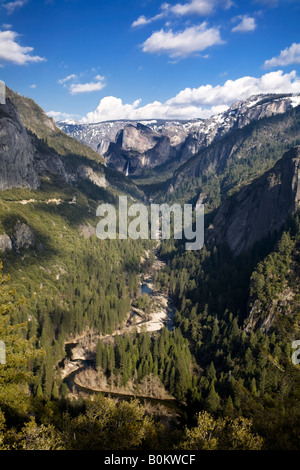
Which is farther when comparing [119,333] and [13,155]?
[13,155]

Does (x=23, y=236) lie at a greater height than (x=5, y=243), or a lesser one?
greater

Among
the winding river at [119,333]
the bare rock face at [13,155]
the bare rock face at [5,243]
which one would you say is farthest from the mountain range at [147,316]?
the bare rock face at [13,155]

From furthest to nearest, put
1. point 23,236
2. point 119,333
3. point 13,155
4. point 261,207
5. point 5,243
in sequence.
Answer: point 13,155 < point 261,207 < point 23,236 < point 5,243 < point 119,333

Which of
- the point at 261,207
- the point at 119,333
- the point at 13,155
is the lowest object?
the point at 119,333

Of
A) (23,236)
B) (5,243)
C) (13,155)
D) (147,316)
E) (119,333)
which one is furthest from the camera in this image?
(13,155)

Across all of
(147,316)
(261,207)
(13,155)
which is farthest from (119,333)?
(13,155)

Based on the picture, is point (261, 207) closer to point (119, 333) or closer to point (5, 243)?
point (119, 333)

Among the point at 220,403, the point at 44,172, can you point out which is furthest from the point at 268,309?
the point at 44,172
